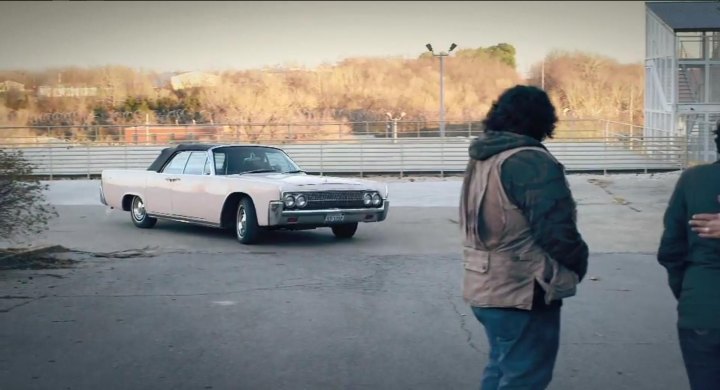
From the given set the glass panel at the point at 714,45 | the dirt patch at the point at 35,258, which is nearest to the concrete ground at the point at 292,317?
the dirt patch at the point at 35,258

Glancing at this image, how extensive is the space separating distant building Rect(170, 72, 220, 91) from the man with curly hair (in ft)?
130

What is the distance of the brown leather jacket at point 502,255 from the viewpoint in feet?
13.4

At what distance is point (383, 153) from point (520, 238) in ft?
86.1

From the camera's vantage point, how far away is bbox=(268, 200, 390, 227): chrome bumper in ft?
40.3

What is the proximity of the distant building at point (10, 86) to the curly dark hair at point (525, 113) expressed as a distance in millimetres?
21423

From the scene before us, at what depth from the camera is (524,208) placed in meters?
4.05

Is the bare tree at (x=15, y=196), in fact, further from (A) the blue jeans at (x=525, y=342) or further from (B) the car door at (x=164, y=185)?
(A) the blue jeans at (x=525, y=342)

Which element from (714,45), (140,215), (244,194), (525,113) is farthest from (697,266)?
(714,45)

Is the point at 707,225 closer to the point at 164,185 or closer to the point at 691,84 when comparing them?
the point at 164,185

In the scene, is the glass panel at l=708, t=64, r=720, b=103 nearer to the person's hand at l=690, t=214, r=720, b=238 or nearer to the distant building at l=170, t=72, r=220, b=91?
the person's hand at l=690, t=214, r=720, b=238

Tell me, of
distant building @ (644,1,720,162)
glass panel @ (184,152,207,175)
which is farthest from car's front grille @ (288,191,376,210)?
distant building @ (644,1,720,162)

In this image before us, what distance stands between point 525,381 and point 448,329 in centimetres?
342

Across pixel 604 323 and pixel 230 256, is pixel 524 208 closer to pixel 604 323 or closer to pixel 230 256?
pixel 604 323

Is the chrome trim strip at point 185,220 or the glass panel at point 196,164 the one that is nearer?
the chrome trim strip at point 185,220
